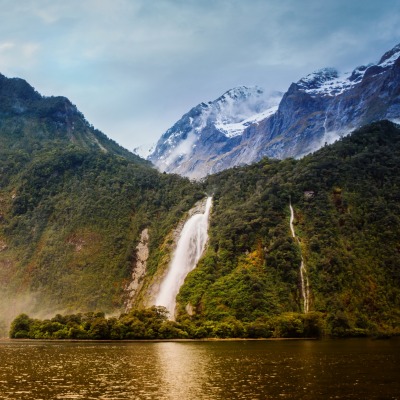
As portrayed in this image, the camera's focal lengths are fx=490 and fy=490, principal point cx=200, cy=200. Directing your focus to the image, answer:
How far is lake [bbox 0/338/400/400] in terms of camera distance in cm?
3458

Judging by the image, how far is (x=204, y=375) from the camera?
4300 centimetres

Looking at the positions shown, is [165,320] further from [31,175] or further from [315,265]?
[31,175]

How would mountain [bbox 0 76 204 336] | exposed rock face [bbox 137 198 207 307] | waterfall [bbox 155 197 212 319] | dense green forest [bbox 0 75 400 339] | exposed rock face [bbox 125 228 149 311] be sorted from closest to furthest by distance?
dense green forest [bbox 0 75 400 339] → waterfall [bbox 155 197 212 319] → exposed rock face [bbox 137 198 207 307] → exposed rock face [bbox 125 228 149 311] → mountain [bbox 0 76 204 336]

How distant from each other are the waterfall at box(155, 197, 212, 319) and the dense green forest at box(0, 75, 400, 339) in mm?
3637

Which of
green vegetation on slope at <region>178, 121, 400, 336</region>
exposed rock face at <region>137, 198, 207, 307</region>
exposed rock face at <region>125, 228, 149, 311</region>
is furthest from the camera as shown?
exposed rock face at <region>125, 228, 149, 311</region>

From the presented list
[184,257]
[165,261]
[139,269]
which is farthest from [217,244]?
[139,269]

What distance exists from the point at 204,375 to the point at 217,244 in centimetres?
8058

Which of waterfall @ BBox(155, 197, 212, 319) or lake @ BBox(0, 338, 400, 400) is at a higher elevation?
waterfall @ BBox(155, 197, 212, 319)

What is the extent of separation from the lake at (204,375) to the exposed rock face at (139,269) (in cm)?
6602

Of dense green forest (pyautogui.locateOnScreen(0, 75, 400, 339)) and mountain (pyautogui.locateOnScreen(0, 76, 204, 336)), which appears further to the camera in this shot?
mountain (pyautogui.locateOnScreen(0, 76, 204, 336))

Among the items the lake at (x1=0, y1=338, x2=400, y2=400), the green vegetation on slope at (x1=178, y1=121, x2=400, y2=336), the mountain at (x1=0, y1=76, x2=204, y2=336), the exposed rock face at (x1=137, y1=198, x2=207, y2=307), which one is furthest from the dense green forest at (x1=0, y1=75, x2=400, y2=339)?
the lake at (x1=0, y1=338, x2=400, y2=400)

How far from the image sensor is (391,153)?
15038 cm

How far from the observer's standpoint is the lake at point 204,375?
113ft

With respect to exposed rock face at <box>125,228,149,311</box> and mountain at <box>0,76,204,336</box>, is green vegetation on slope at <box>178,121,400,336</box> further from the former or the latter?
mountain at <box>0,76,204,336</box>
